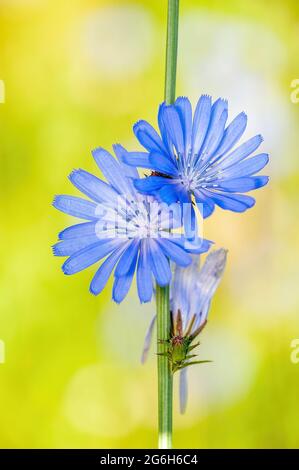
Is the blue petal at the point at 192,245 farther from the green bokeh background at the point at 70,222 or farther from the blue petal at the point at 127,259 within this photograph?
the green bokeh background at the point at 70,222

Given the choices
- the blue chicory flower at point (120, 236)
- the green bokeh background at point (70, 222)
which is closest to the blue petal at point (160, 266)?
the blue chicory flower at point (120, 236)

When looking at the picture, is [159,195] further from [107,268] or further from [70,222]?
[70,222]

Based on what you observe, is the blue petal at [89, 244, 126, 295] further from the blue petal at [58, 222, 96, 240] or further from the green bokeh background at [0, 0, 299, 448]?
the green bokeh background at [0, 0, 299, 448]

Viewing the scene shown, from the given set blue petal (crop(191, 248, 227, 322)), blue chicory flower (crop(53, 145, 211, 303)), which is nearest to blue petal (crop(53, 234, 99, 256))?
blue chicory flower (crop(53, 145, 211, 303))

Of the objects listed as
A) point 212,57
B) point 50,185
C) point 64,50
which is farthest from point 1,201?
point 212,57

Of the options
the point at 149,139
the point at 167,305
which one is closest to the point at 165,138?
the point at 149,139

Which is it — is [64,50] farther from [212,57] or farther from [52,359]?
[52,359]
